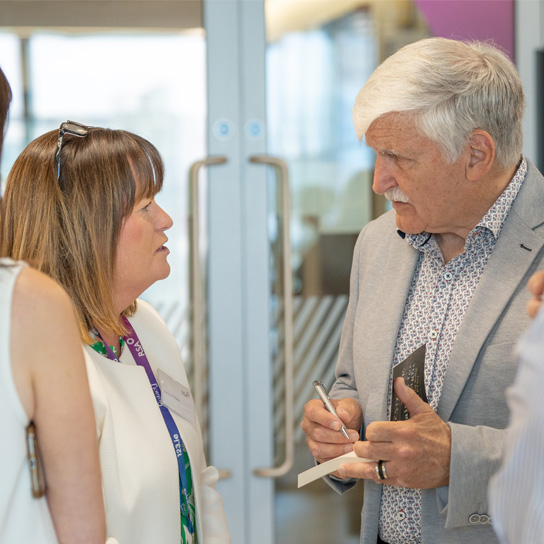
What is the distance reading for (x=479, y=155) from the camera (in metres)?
1.74

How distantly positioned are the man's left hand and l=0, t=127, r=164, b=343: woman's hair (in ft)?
2.01

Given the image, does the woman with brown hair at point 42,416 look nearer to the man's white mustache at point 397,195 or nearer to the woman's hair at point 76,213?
the woman's hair at point 76,213

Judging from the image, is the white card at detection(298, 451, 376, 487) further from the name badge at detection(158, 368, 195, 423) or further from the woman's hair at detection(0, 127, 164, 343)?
the woman's hair at detection(0, 127, 164, 343)

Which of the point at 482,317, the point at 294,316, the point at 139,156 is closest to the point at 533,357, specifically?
the point at 482,317

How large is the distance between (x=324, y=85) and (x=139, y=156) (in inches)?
58.8

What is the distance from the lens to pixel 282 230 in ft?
9.93

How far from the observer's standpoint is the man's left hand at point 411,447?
1.52 m

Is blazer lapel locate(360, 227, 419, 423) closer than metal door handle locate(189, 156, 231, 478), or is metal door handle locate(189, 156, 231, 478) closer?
blazer lapel locate(360, 227, 419, 423)

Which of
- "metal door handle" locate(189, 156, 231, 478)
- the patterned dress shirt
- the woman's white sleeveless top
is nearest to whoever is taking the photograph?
the woman's white sleeveless top

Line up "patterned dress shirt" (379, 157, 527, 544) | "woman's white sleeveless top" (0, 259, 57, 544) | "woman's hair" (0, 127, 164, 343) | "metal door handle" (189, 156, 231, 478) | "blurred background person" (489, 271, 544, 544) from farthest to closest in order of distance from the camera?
"metal door handle" (189, 156, 231, 478) → "patterned dress shirt" (379, 157, 527, 544) → "woman's hair" (0, 127, 164, 343) → "woman's white sleeveless top" (0, 259, 57, 544) → "blurred background person" (489, 271, 544, 544)

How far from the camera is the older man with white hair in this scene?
1568mm

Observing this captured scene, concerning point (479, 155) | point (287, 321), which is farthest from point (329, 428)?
point (287, 321)

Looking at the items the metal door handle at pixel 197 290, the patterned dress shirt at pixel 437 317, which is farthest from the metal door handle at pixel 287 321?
the patterned dress shirt at pixel 437 317

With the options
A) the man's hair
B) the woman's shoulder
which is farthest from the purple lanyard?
the man's hair
